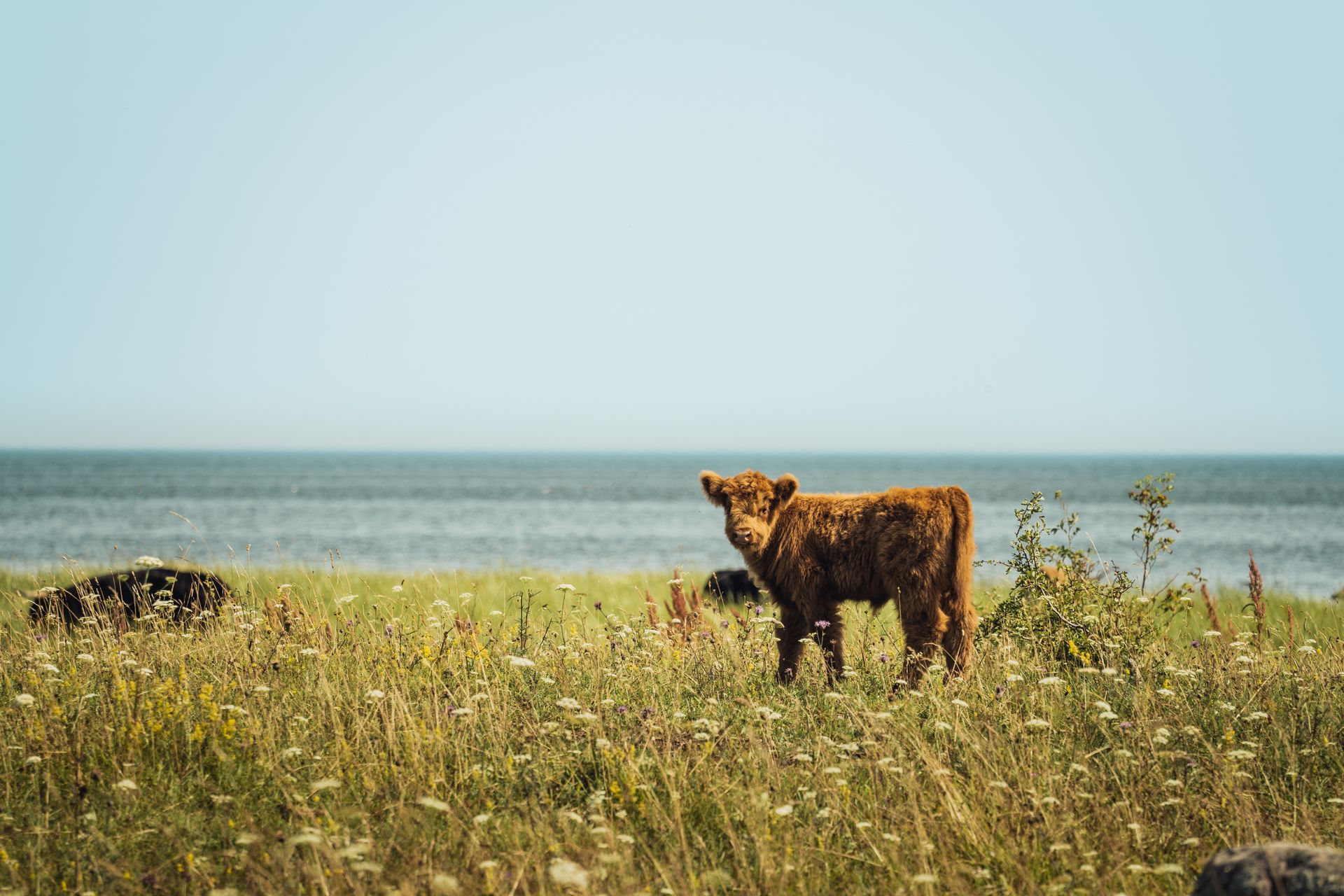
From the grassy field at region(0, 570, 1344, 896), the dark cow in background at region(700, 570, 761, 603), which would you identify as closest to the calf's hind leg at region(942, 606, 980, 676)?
the grassy field at region(0, 570, 1344, 896)

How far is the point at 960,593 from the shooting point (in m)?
6.55

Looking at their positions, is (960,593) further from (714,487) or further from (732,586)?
(732,586)

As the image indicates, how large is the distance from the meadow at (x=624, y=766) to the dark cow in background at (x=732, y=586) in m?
7.04

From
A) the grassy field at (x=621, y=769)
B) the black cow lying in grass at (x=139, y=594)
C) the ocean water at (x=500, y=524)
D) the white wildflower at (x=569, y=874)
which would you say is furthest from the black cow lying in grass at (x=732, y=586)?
the white wildflower at (x=569, y=874)

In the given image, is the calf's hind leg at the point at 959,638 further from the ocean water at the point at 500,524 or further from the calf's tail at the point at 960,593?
the ocean water at the point at 500,524

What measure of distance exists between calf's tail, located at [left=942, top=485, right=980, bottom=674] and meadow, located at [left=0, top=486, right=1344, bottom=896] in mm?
241

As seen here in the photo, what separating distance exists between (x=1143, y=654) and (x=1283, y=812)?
2522 mm

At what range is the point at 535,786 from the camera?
4.50 m

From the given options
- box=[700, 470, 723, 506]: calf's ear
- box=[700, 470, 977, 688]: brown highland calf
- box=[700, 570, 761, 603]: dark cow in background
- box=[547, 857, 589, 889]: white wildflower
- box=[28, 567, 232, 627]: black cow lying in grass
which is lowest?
box=[700, 570, 761, 603]: dark cow in background

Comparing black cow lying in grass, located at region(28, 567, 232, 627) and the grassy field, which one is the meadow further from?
black cow lying in grass, located at region(28, 567, 232, 627)

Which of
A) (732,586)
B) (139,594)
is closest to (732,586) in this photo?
(732,586)

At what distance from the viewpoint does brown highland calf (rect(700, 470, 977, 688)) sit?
6.44 metres

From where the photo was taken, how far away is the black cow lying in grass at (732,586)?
13922 mm

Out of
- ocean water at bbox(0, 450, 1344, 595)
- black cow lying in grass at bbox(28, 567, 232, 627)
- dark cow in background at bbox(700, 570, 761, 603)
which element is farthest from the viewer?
ocean water at bbox(0, 450, 1344, 595)
